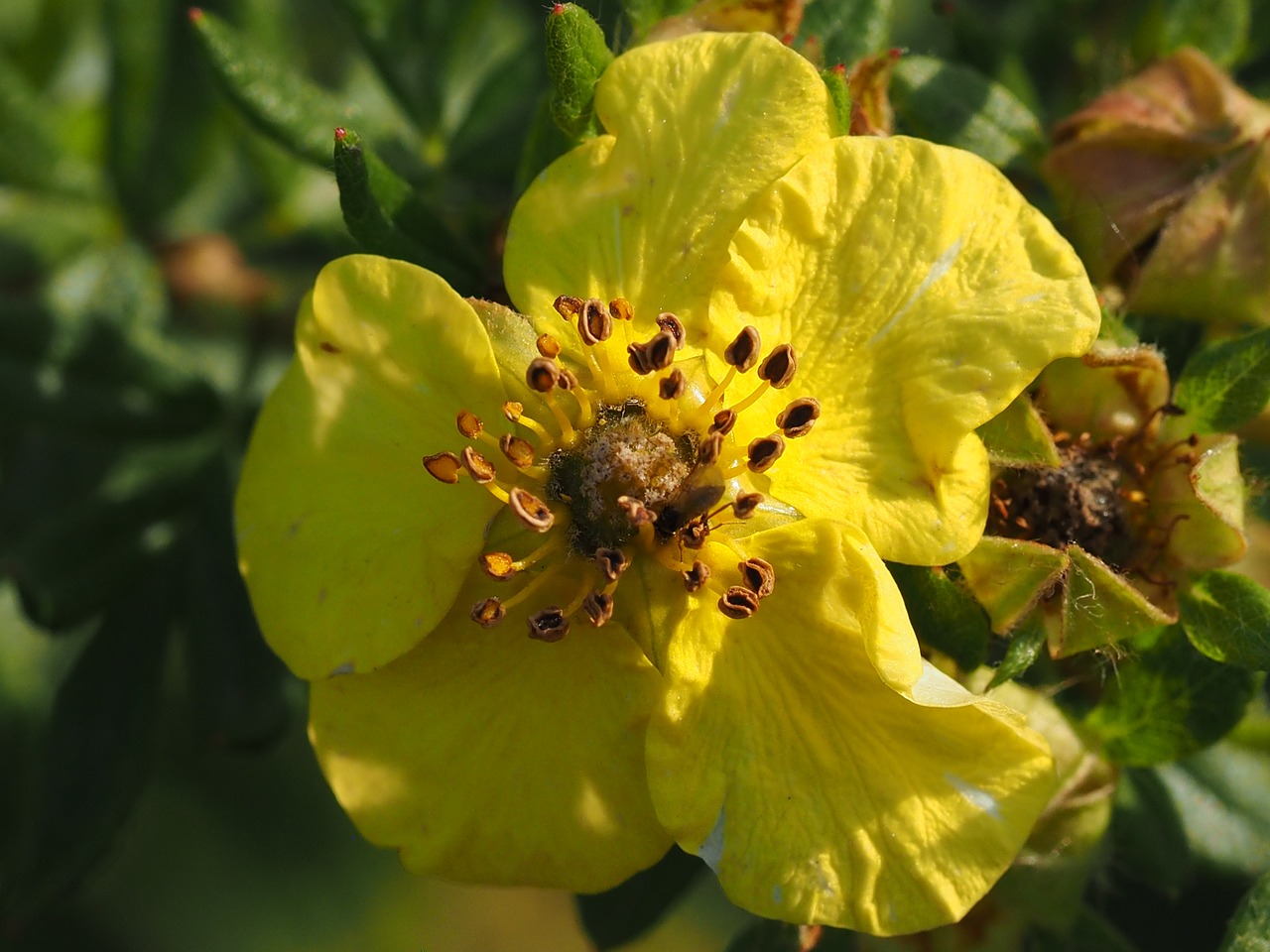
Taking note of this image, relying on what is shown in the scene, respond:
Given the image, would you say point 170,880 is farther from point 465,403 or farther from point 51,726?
point 465,403

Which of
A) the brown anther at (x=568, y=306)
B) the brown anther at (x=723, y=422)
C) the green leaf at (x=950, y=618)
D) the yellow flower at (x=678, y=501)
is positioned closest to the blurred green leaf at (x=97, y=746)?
the yellow flower at (x=678, y=501)

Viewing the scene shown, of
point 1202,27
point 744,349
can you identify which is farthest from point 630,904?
point 1202,27

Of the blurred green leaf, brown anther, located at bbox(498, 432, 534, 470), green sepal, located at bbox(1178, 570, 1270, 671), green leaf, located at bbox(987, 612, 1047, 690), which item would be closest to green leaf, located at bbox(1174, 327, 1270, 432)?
green sepal, located at bbox(1178, 570, 1270, 671)

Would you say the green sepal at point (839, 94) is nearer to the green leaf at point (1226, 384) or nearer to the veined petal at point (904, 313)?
the veined petal at point (904, 313)

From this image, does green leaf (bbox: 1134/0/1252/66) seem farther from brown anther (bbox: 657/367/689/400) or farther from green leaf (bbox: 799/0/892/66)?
brown anther (bbox: 657/367/689/400)

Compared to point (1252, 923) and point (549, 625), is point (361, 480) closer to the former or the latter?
point (549, 625)

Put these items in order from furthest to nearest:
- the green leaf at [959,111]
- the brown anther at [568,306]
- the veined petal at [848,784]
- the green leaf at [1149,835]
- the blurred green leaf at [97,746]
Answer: the blurred green leaf at [97,746] < the green leaf at [1149,835] < the green leaf at [959,111] < the brown anther at [568,306] < the veined petal at [848,784]
